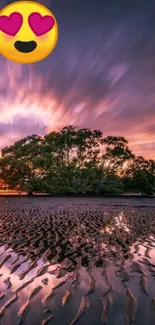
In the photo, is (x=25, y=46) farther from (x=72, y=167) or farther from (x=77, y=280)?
(x=72, y=167)

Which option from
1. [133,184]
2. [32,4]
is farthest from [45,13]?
[133,184]

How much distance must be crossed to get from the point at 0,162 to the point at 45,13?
5230 cm

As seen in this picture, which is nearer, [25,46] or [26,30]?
[26,30]

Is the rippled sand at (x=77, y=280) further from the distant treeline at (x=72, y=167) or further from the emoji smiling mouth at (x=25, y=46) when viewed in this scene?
the distant treeline at (x=72, y=167)

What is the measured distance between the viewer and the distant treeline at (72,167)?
5494 centimetres

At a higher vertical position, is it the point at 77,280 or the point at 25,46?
the point at 25,46

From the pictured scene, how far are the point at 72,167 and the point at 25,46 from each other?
170 feet

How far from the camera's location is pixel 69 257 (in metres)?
8.17

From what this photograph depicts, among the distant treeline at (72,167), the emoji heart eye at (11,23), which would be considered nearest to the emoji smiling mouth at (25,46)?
the emoji heart eye at (11,23)

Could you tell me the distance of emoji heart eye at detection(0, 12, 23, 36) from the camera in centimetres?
470

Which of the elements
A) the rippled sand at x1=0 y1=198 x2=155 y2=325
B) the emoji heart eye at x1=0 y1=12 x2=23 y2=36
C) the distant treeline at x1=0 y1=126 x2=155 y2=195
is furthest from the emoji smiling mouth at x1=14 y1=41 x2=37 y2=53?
the distant treeline at x1=0 y1=126 x2=155 y2=195

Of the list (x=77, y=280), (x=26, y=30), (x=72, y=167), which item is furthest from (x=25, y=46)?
(x=72, y=167)

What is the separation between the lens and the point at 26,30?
480 cm

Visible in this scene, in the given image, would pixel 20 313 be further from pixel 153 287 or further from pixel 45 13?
pixel 45 13
